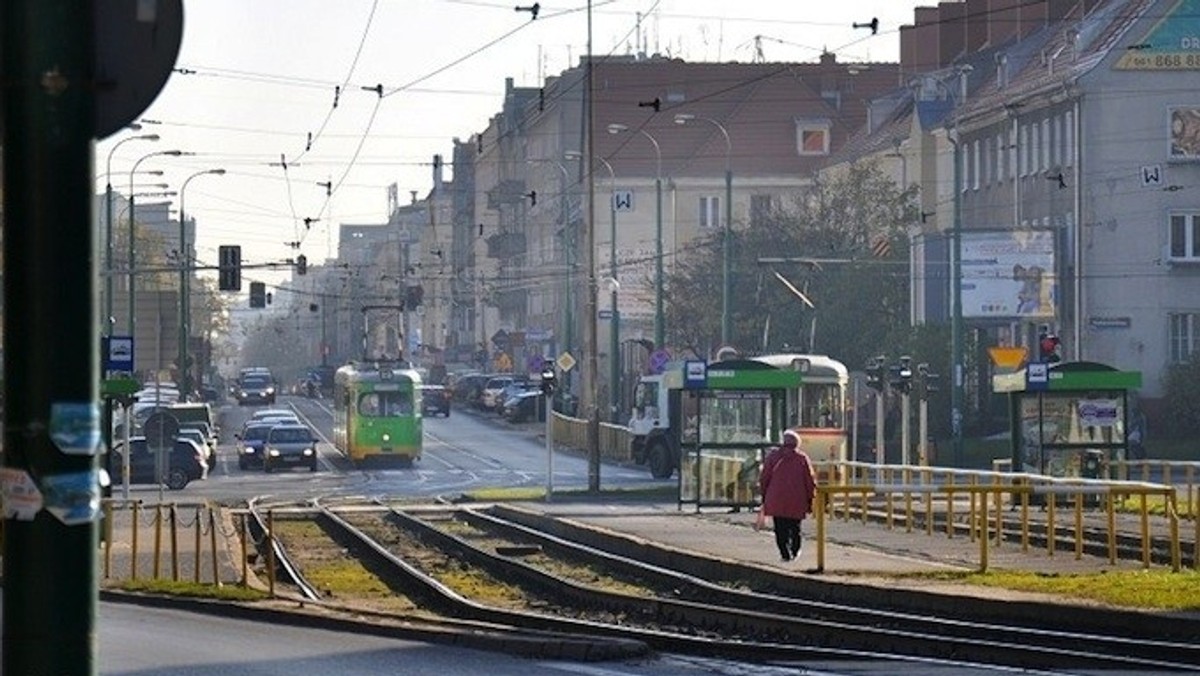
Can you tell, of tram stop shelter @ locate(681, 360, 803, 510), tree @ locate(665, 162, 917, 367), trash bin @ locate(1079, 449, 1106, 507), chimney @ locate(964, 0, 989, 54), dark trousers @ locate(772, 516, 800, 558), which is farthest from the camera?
chimney @ locate(964, 0, 989, 54)

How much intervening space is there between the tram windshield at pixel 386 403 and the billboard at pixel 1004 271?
15516 mm

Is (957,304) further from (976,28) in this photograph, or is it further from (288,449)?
(976,28)

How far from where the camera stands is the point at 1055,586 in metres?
23.2

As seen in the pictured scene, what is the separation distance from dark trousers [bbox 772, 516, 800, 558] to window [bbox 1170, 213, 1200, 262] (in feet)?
135

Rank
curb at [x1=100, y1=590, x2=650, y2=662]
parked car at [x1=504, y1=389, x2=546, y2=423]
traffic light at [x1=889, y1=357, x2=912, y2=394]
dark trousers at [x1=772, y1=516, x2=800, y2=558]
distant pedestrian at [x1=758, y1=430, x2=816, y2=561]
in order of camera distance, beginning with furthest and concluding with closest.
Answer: parked car at [x1=504, y1=389, x2=546, y2=423] < traffic light at [x1=889, y1=357, x2=912, y2=394] < dark trousers at [x1=772, y1=516, x2=800, y2=558] < distant pedestrian at [x1=758, y1=430, x2=816, y2=561] < curb at [x1=100, y1=590, x2=650, y2=662]

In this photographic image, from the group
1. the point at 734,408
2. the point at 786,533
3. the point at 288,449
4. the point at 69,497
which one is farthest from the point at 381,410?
the point at 69,497

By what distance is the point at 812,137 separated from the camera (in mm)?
108500

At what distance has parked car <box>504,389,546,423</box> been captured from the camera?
97.6m

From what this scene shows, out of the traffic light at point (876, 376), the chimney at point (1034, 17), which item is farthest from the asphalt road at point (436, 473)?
the chimney at point (1034, 17)

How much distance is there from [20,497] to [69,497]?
0.33 ft

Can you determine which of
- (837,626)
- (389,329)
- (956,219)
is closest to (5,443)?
(837,626)

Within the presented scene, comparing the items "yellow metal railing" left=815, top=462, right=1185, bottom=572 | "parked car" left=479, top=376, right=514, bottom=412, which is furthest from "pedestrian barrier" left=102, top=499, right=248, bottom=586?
"parked car" left=479, top=376, right=514, bottom=412

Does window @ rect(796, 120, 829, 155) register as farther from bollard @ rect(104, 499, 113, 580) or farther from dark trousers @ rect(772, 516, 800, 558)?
dark trousers @ rect(772, 516, 800, 558)

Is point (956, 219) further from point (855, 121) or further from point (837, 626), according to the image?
point (855, 121)
